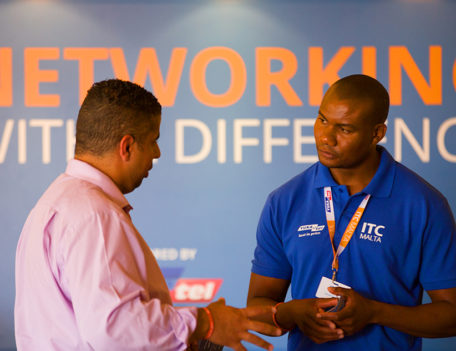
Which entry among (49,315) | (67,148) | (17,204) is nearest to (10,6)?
(67,148)

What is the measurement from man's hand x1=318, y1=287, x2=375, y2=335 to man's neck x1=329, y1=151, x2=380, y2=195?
382 millimetres

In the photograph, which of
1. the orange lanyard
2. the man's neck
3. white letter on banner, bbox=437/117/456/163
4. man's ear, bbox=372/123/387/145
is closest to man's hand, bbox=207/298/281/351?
the orange lanyard

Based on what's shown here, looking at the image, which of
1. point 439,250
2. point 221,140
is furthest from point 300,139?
point 439,250

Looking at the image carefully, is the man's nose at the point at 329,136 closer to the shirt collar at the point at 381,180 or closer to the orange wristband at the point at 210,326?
the shirt collar at the point at 381,180

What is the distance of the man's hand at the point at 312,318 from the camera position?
64.4 inches

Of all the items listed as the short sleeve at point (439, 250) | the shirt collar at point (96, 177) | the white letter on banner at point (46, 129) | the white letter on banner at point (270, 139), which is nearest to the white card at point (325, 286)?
the short sleeve at point (439, 250)

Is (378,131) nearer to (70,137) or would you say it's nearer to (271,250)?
(271,250)

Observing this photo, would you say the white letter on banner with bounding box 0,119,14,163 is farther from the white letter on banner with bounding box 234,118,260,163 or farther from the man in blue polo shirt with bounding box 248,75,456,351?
the man in blue polo shirt with bounding box 248,75,456,351

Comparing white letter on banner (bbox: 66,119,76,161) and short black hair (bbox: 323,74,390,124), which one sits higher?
short black hair (bbox: 323,74,390,124)

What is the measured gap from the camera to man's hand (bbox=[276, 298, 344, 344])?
1636mm

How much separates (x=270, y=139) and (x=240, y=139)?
256mm

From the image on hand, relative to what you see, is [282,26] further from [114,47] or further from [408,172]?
[408,172]

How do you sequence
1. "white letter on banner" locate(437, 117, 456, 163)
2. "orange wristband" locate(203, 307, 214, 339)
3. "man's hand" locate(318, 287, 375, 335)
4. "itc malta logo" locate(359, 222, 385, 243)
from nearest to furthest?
"orange wristband" locate(203, 307, 214, 339) < "man's hand" locate(318, 287, 375, 335) < "itc malta logo" locate(359, 222, 385, 243) < "white letter on banner" locate(437, 117, 456, 163)

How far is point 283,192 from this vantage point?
1873 mm
